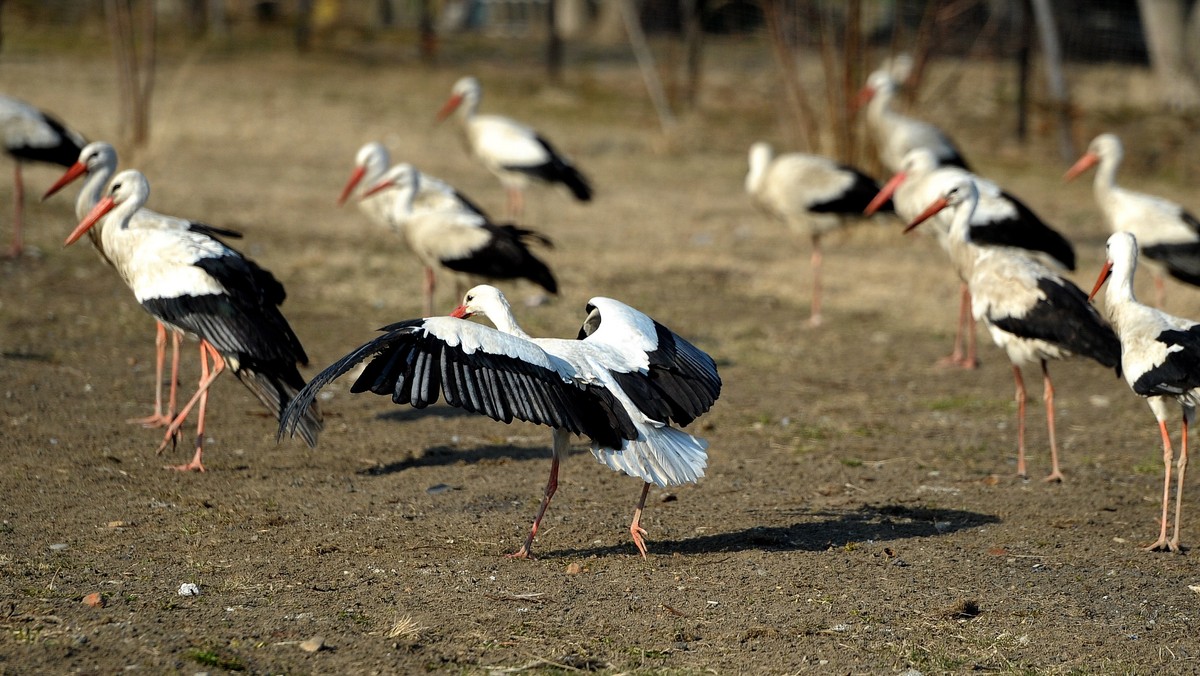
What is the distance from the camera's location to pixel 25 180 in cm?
1228

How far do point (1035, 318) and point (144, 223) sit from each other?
4.18 metres

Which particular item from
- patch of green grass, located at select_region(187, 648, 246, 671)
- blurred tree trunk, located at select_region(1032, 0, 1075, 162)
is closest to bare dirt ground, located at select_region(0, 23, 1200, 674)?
patch of green grass, located at select_region(187, 648, 246, 671)

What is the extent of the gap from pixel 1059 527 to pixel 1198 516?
2.19 ft

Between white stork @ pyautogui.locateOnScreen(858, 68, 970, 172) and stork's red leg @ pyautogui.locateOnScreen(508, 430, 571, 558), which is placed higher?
stork's red leg @ pyautogui.locateOnScreen(508, 430, 571, 558)

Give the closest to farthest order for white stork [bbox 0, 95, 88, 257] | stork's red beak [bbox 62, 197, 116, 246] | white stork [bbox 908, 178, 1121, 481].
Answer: white stork [bbox 908, 178, 1121, 481] < stork's red beak [bbox 62, 197, 116, 246] < white stork [bbox 0, 95, 88, 257]

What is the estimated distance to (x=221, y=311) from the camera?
5789 mm

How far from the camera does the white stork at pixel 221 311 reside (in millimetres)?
5754

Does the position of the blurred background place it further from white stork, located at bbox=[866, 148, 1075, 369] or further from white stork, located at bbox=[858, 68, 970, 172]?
white stork, located at bbox=[866, 148, 1075, 369]

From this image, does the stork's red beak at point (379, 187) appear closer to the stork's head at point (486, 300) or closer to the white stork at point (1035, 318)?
the stork's head at point (486, 300)

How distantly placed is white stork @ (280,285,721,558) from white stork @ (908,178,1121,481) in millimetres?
1967

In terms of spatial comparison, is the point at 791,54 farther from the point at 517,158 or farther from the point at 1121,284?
the point at 1121,284

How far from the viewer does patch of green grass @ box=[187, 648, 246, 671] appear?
3602mm

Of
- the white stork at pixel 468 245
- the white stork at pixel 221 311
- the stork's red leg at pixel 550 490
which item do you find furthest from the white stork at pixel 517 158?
the stork's red leg at pixel 550 490

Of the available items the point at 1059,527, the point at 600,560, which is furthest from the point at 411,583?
the point at 1059,527
